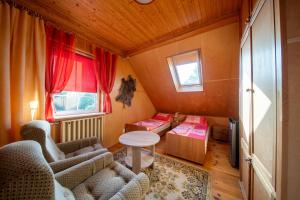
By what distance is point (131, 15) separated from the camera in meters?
1.82

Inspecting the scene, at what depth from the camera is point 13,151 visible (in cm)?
55

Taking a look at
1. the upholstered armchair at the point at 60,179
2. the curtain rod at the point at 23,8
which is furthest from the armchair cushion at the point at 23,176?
the curtain rod at the point at 23,8

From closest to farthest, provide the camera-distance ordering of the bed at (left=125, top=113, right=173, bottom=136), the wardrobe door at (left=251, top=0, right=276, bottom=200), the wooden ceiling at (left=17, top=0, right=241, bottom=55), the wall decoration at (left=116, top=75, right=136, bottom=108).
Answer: the wardrobe door at (left=251, top=0, right=276, bottom=200), the wooden ceiling at (left=17, top=0, right=241, bottom=55), the bed at (left=125, top=113, right=173, bottom=136), the wall decoration at (left=116, top=75, right=136, bottom=108)

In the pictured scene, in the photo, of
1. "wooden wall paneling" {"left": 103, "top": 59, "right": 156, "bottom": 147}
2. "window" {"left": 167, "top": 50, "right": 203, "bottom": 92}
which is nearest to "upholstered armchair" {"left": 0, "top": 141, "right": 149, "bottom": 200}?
"wooden wall paneling" {"left": 103, "top": 59, "right": 156, "bottom": 147}


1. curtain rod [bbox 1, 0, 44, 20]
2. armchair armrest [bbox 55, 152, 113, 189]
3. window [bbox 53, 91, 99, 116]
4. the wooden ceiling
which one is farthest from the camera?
window [bbox 53, 91, 99, 116]

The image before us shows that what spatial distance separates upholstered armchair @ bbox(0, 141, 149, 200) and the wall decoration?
1.96 meters

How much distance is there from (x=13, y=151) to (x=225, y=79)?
3.33 meters

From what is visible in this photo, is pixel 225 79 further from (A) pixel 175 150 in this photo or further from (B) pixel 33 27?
(B) pixel 33 27

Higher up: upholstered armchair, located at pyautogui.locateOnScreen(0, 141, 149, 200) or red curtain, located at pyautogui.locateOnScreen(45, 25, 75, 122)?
red curtain, located at pyautogui.locateOnScreen(45, 25, 75, 122)

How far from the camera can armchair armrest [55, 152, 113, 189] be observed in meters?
1.06

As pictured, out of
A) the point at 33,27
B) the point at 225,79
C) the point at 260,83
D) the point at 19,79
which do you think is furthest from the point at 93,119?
the point at 225,79

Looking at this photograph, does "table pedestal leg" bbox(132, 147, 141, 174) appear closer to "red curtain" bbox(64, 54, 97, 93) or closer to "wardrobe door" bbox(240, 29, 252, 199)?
"wardrobe door" bbox(240, 29, 252, 199)

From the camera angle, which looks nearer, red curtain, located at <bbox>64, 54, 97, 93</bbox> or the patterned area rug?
the patterned area rug

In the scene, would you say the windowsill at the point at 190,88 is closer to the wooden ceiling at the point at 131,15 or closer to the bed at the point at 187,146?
the bed at the point at 187,146
